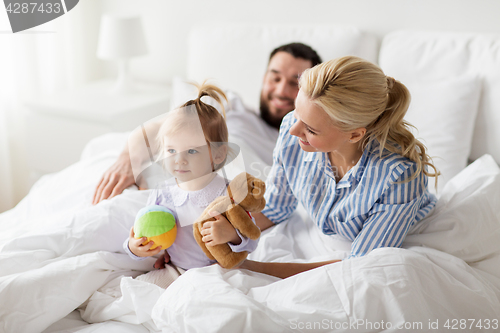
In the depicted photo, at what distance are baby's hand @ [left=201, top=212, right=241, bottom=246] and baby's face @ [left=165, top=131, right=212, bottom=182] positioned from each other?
96 millimetres

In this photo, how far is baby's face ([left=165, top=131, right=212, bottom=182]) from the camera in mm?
774

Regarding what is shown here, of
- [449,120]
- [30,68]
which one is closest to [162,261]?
[449,120]

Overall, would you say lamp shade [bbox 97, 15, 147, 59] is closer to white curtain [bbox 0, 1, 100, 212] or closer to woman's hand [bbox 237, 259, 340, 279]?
white curtain [bbox 0, 1, 100, 212]

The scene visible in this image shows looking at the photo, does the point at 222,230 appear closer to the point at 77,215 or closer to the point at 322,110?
the point at 322,110

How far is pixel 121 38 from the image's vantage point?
2.09m

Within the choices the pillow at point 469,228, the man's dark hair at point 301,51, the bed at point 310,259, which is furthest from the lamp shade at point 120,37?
the pillow at point 469,228

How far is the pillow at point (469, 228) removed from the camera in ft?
3.34

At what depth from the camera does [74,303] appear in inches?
35.6

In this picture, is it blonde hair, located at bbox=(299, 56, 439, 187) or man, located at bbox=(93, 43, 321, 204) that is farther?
man, located at bbox=(93, 43, 321, 204)

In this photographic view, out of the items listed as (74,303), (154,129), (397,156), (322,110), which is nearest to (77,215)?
(74,303)

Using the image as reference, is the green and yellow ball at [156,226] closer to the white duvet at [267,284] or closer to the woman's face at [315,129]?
the white duvet at [267,284]

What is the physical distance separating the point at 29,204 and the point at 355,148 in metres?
1.03

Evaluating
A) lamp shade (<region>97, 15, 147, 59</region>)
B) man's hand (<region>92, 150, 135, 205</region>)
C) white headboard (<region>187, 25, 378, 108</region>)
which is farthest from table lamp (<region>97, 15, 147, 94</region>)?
man's hand (<region>92, 150, 135, 205</region>)

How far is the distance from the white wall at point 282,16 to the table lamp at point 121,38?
22 centimetres
